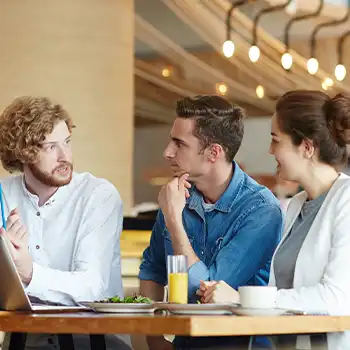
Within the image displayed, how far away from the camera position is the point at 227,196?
3.06 m

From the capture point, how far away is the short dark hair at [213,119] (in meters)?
3.14

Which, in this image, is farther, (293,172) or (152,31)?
(152,31)

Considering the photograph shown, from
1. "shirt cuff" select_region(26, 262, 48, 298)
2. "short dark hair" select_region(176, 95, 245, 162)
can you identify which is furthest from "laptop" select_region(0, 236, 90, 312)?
"short dark hair" select_region(176, 95, 245, 162)

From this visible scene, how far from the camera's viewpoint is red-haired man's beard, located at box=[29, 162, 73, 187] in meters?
3.10

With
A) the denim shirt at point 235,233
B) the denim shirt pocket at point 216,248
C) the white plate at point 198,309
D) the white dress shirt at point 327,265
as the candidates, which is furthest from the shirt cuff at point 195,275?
the white plate at point 198,309

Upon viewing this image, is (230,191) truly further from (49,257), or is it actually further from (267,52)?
(267,52)

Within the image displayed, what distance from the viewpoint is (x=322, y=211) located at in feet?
8.50

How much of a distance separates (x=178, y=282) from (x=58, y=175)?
2.66ft

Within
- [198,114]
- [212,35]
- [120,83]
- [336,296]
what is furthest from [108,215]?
[212,35]

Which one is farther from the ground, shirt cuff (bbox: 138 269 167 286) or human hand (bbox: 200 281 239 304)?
shirt cuff (bbox: 138 269 167 286)

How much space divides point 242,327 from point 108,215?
1169 mm

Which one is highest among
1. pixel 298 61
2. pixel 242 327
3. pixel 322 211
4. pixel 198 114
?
pixel 298 61

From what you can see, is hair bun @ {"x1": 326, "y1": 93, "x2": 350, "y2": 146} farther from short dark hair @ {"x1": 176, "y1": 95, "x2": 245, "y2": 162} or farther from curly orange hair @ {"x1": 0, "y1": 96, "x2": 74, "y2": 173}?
curly orange hair @ {"x1": 0, "y1": 96, "x2": 74, "y2": 173}

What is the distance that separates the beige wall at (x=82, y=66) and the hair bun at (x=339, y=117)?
12.5 ft
